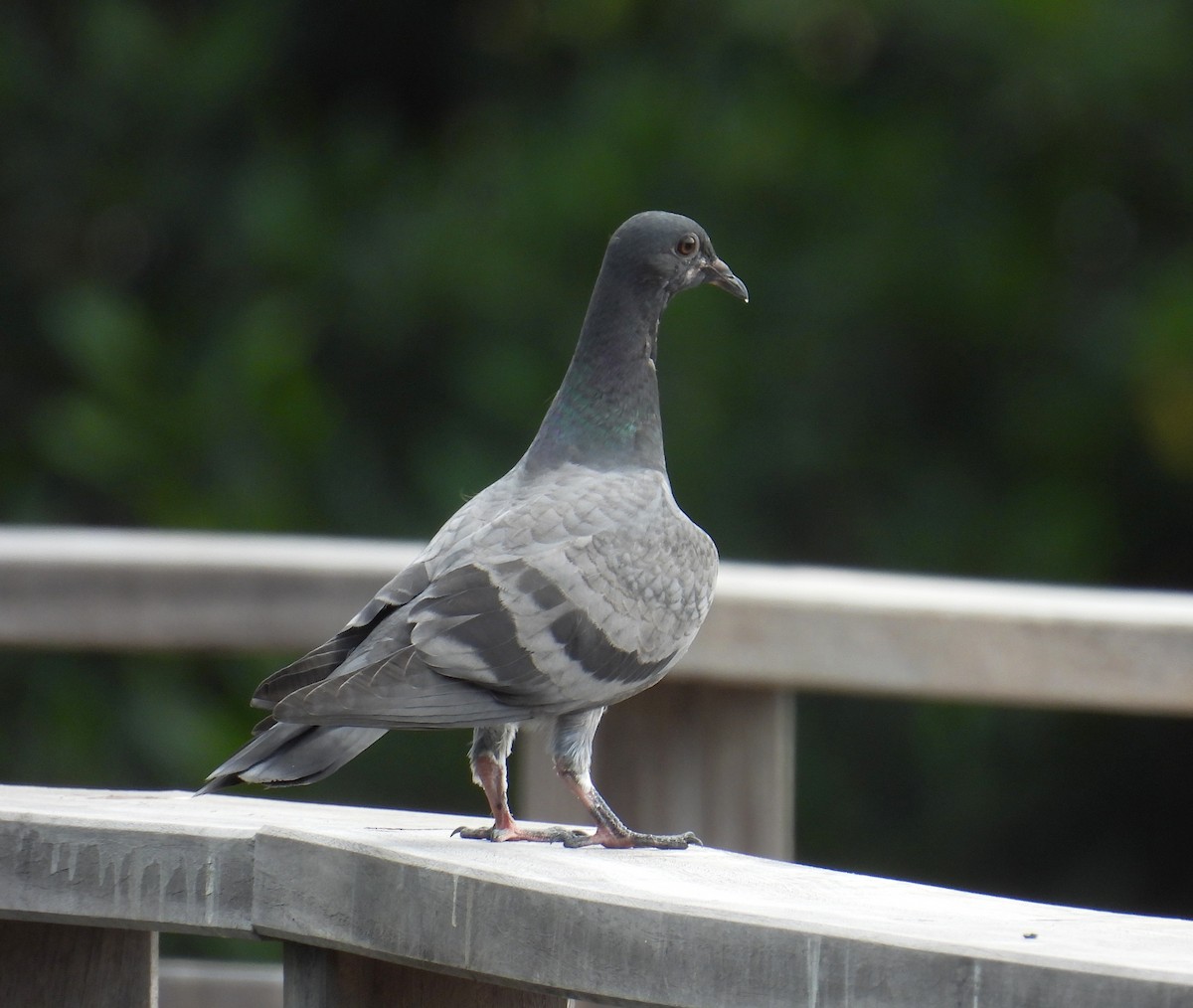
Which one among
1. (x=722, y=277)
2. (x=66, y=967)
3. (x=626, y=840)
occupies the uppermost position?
(x=722, y=277)

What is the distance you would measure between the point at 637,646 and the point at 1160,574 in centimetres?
509

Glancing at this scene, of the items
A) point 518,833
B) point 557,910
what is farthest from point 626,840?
point 557,910

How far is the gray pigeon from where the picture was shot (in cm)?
185

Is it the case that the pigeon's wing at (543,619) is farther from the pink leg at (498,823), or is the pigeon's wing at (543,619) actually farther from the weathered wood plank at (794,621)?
the weathered wood plank at (794,621)

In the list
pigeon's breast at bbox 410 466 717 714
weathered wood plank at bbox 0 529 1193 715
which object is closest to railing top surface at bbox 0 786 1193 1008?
pigeon's breast at bbox 410 466 717 714

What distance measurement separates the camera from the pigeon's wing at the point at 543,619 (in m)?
1.83

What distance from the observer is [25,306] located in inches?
305

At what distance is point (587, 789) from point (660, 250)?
731 mm

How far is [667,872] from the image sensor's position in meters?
1.58

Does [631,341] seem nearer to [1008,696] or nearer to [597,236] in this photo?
[1008,696]

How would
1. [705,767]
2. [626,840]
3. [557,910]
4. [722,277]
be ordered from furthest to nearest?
[705,767]
[722,277]
[626,840]
[557,910]

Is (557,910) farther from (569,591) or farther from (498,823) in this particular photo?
(569,591)

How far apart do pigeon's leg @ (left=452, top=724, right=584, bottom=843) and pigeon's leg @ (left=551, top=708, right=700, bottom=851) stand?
0.03 meters

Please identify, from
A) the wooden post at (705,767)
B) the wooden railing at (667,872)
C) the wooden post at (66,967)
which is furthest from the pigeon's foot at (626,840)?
the wooden post at (705,767)
